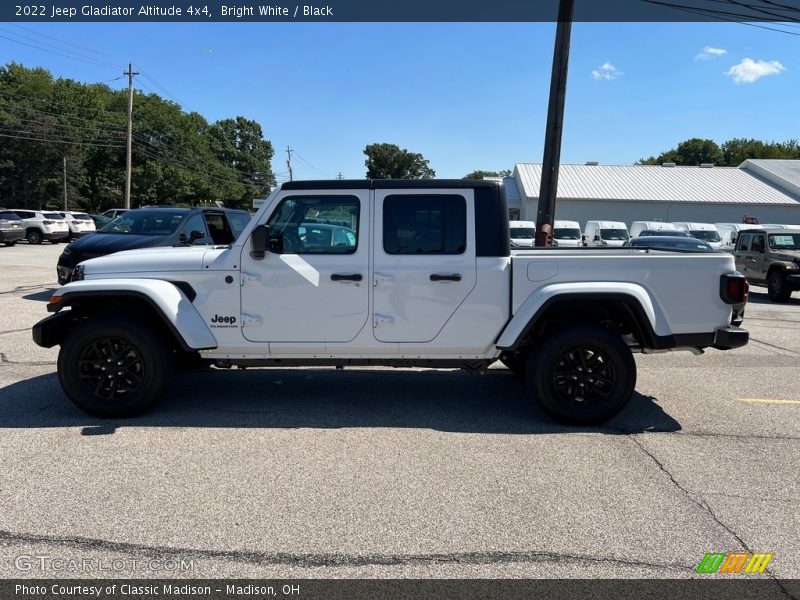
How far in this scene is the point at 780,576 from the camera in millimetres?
3012

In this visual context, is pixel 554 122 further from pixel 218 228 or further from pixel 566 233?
pixel 566 233

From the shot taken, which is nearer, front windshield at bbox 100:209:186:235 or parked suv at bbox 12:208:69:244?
front windshield at bbox 100:209:186:235

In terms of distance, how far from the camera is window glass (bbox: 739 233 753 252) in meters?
16.6

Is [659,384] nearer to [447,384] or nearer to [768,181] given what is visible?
[447,384]

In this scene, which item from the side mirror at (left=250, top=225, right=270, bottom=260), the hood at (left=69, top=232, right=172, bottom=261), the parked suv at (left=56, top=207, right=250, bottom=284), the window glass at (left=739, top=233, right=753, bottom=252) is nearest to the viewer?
the side mirror at (left=250, top=225, right=270, bottom=260)

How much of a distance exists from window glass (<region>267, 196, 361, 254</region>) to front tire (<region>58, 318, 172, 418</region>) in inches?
54.4

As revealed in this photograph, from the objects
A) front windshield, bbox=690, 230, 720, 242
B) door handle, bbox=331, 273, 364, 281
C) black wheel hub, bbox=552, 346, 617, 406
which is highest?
front windshield, bbox=690, 230, 720, 242

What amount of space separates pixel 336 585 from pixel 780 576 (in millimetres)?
2158

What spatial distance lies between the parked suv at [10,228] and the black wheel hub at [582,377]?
29.0 metres

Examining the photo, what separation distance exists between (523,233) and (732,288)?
21526 mm

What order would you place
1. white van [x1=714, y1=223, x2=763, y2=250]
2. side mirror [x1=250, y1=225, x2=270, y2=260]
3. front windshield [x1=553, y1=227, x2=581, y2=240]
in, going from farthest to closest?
1. white van [x1=714, y1=223, x2=763, y2=250]
2. front windshield [x1=553, y1=227, x2=581, y2=240]
3. side mirror [x1=250, y1=225, x2=270, y2=260]

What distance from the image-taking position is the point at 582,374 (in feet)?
16.9

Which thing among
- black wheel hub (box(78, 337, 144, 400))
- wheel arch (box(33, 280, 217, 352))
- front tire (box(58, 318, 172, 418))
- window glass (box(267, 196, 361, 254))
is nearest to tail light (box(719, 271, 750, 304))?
window glass (box(267, 196, 361, 254))

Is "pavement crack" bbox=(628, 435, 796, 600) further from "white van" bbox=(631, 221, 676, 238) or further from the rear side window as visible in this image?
"white van" bbox=(631, 221, 676, 238)
